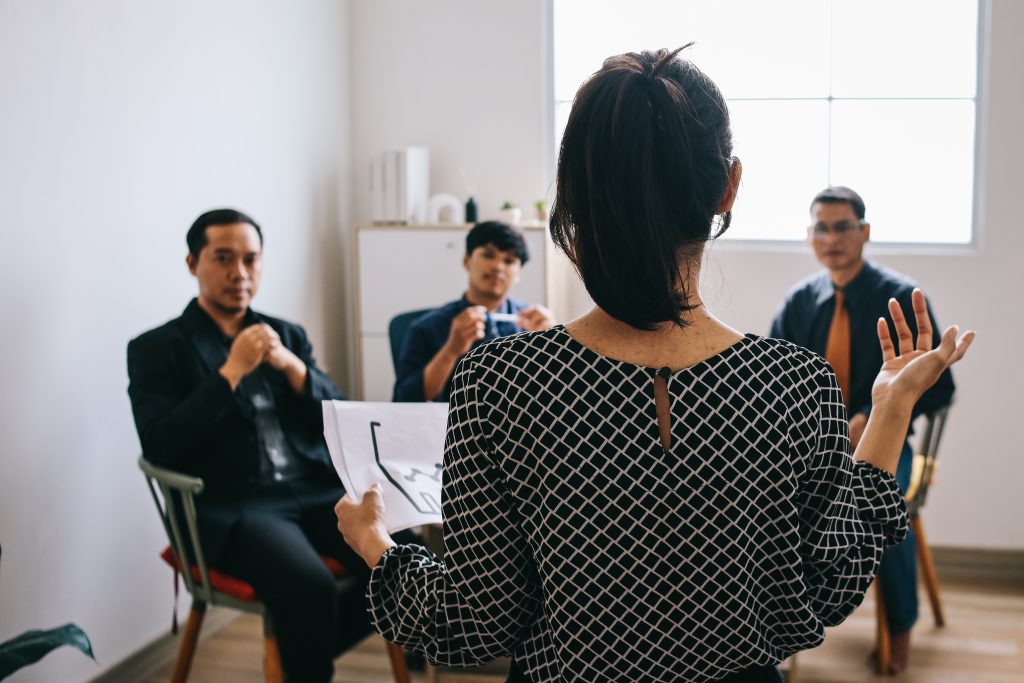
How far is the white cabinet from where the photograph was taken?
4062 millimetres

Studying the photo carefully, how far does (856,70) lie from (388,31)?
203 centimetres

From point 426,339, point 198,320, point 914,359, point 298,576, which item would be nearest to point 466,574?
point 914,359

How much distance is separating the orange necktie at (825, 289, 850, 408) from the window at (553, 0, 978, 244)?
743 millimetres

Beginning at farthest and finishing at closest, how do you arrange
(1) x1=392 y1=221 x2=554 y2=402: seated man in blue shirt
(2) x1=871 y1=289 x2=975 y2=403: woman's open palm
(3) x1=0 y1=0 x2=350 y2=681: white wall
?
(1) x1=392 y1=221 x2=554 y2=402: seated man in blue shirt
(3) x1=0 y1=0 x2=350 y2=681: white wall
(2) x1=871 y1=289 x2=975 y2=403: woman's open palm

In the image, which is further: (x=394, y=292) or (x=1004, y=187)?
(x=394, y=292)

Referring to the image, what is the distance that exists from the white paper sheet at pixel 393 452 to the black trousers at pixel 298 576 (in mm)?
905

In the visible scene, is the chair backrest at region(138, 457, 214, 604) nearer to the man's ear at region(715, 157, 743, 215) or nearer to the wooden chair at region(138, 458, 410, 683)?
the wooden chair at region(138, 458, 410, 683)

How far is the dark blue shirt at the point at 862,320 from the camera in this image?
3172 mm

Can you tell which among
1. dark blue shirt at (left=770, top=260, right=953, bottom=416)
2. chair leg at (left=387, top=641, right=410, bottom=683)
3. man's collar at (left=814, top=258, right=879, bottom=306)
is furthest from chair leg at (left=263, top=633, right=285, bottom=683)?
man's collar at (left=814, top=258, right=879, bottom=306)

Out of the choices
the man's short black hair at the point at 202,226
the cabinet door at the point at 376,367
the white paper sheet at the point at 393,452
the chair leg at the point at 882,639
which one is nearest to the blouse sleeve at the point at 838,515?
the white paper sheet at the point at 393,452

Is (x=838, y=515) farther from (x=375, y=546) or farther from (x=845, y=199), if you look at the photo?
(x=845, y=199)

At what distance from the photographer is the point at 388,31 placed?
14.7 feet

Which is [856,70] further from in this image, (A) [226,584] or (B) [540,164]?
(A) [226,584]

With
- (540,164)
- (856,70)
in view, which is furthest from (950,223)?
(540,164)
